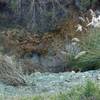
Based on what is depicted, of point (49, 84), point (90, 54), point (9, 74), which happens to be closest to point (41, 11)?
point (90, 54)

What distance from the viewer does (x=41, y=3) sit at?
12.4 meters

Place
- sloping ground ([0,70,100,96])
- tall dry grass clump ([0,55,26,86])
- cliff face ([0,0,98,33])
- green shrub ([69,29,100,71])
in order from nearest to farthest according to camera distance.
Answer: sloping ground ([0,70,100,96]) → tall dry grass clump ([0,55,26,86]) → green shrub ([69,29,100,71]) → cliff face ([0,0,98,33])

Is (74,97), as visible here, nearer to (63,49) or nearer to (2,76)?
(2,76)

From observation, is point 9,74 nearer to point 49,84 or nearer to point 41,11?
point 49,84

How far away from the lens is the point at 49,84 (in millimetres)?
8156

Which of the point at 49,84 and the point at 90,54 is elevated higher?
the point at 49,84

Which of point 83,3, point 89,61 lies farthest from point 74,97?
point 83,3

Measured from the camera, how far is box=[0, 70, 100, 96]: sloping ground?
761 cm

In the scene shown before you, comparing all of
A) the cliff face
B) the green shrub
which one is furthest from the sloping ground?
the cliff face

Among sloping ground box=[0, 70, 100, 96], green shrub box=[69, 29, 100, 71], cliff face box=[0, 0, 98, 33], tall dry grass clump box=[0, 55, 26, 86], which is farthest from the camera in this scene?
cliff face box=[0, 0, 98, 33]

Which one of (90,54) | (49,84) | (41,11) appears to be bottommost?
(90,54)

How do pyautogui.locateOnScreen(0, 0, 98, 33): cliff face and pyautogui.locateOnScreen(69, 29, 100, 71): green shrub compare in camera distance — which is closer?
pyautogui.locateOnScreen(69, 29, 100, 71): green shrub

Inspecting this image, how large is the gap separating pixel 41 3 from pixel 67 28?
895 millimetres

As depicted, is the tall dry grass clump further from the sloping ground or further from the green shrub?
the green shrub
